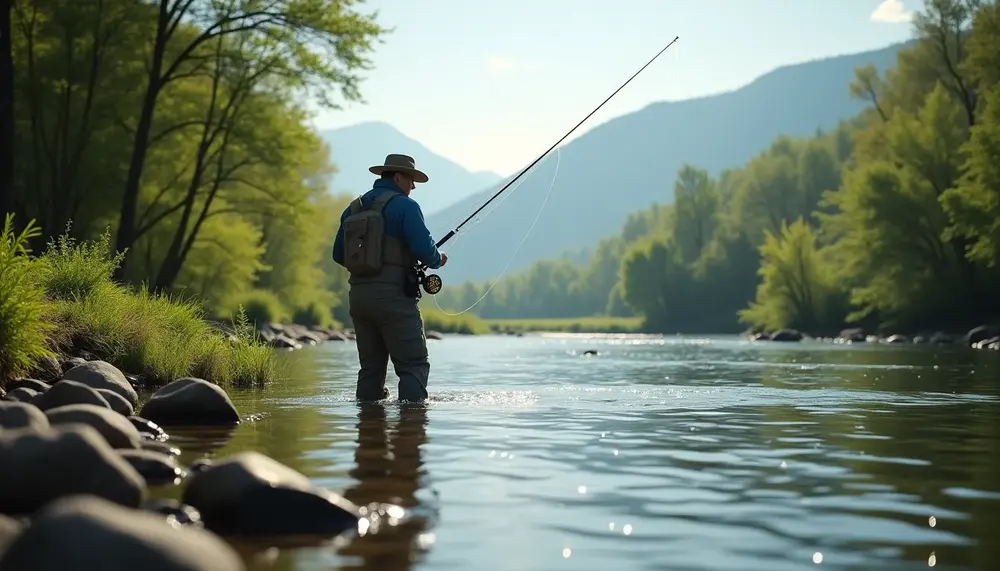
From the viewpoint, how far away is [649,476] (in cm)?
645

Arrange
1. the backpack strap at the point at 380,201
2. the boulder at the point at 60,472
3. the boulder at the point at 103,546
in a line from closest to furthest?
the boulder at the point at 103,546, the boulder at the point at 60,472, the backpack strap at the point at 380,201

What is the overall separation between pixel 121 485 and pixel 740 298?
290 feet

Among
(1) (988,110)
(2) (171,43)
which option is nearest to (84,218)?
(2) (171,43)

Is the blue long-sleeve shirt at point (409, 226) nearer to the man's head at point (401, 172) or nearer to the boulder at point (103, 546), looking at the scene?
the man's head at point (401, 172)

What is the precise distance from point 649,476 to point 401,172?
568 centimetres

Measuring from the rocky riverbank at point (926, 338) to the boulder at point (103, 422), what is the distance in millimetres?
32081

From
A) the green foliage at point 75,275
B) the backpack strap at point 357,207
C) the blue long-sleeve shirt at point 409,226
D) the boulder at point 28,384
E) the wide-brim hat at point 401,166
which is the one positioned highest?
the wide-brim hat at point 401,166

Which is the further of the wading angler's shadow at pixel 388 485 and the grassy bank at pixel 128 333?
the grassy bank at pixel 128 333

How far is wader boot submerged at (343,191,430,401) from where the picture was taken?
1085 centimetres

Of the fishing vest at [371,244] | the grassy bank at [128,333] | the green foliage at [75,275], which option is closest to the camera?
the fishing vest at [371,244]

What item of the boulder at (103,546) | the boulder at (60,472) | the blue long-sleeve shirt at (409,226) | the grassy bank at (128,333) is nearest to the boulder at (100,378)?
the grassy bank at (128,333)

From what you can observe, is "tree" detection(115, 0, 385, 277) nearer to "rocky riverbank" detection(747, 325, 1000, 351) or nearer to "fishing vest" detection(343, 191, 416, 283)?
"fishing vest" detection(343, 191, 416, 283)

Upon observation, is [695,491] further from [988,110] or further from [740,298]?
[740,298]

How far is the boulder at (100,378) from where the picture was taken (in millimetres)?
9781
